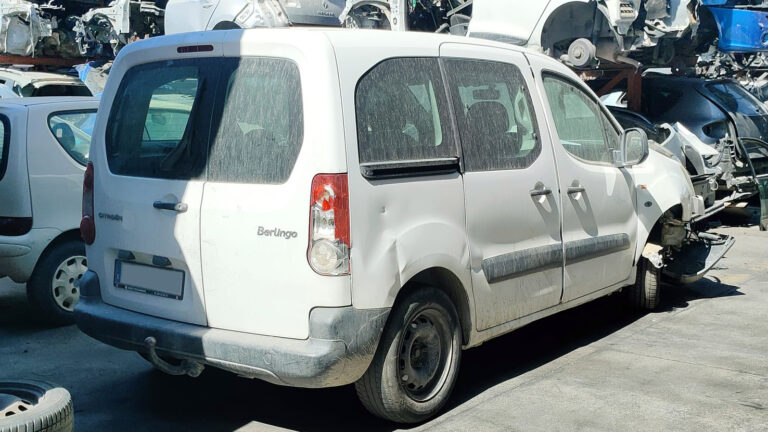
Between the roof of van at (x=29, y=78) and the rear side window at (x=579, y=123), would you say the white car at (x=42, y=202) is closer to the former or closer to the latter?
the rear side window at (x=579, y=123)

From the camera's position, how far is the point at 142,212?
435 centimetres

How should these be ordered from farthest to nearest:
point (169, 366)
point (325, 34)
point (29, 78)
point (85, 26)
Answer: point (85, 26) < point (29, 78) < point (169, 366) < point (325, 34)

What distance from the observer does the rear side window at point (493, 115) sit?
462 cm

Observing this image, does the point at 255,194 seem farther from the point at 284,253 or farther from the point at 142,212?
the point at 142,212

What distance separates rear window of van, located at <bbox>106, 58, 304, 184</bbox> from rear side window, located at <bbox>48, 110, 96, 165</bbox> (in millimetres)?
1997

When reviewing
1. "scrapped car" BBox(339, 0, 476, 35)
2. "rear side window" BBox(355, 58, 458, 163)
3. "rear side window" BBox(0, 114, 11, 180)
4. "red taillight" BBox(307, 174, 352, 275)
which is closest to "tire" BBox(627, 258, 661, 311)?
"rear side window" BBox(355, 58, 458, 163)

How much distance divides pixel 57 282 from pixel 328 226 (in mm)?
3288

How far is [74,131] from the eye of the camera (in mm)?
6641

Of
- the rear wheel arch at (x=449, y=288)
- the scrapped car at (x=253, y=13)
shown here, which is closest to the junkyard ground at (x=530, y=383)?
the rear wheel arch at (x=449, y=288)

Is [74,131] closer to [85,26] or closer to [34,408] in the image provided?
[34,408]

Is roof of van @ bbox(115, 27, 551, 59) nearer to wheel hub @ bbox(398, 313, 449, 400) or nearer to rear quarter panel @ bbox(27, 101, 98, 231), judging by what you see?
wheel hub @ bbox(398, 313, 449, 400)

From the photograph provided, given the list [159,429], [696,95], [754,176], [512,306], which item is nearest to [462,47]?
[512,306]

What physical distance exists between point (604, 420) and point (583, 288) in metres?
1.16

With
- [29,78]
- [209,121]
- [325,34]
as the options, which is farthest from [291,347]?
[29,78]
